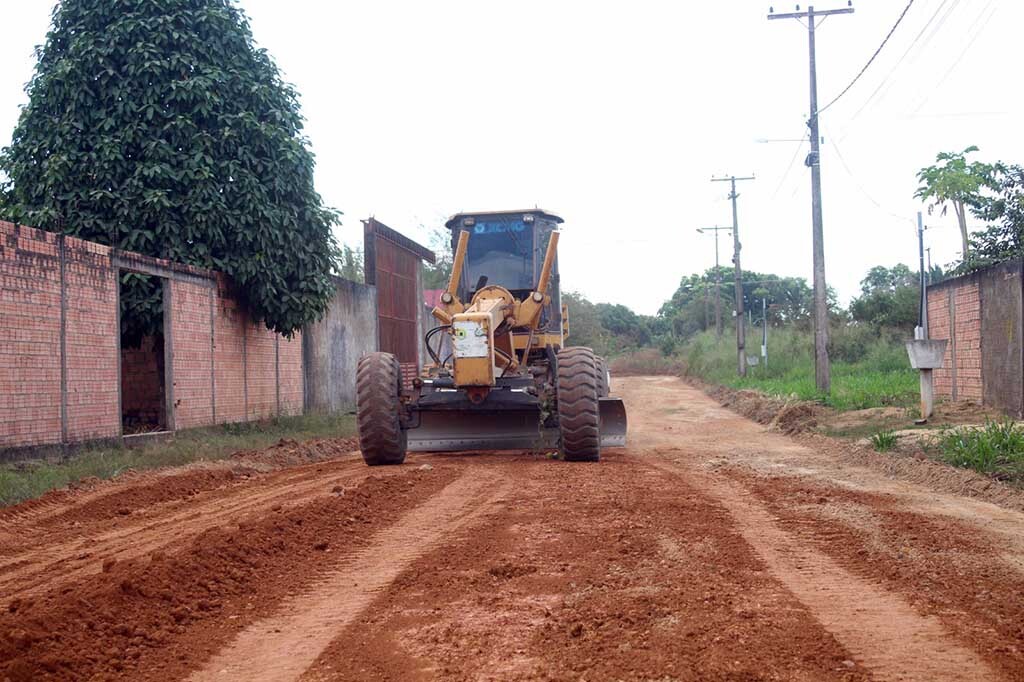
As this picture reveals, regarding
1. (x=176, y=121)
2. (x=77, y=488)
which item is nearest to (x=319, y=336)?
(x=176, y=121)

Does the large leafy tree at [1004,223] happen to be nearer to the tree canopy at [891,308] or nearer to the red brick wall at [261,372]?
the tree canopy at [891,308]

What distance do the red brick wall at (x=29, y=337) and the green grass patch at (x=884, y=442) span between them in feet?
35.4

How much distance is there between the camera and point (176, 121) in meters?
16.2

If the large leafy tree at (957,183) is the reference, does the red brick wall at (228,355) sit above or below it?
below

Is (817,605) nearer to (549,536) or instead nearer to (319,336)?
(549,536)

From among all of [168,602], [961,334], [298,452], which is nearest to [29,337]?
[298,452]

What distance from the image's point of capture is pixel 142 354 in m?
17.3

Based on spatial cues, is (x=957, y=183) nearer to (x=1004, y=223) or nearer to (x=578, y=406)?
(x=1004, y=223)

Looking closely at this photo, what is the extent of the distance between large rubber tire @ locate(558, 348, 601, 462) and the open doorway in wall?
23.3 ft

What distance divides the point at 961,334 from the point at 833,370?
15222 millimetres

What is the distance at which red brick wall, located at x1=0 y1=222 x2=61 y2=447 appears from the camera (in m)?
11.7

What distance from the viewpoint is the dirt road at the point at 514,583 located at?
174 inches

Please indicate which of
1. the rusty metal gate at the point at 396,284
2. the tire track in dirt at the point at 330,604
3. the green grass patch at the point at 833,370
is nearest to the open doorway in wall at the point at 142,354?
the rusty metal gate at the point at 396,284

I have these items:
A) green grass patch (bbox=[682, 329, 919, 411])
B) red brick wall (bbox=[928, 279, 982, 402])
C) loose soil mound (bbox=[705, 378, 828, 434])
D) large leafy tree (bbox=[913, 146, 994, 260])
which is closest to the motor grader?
loose soil mound (bbox=[705, 378, 828, 434])
